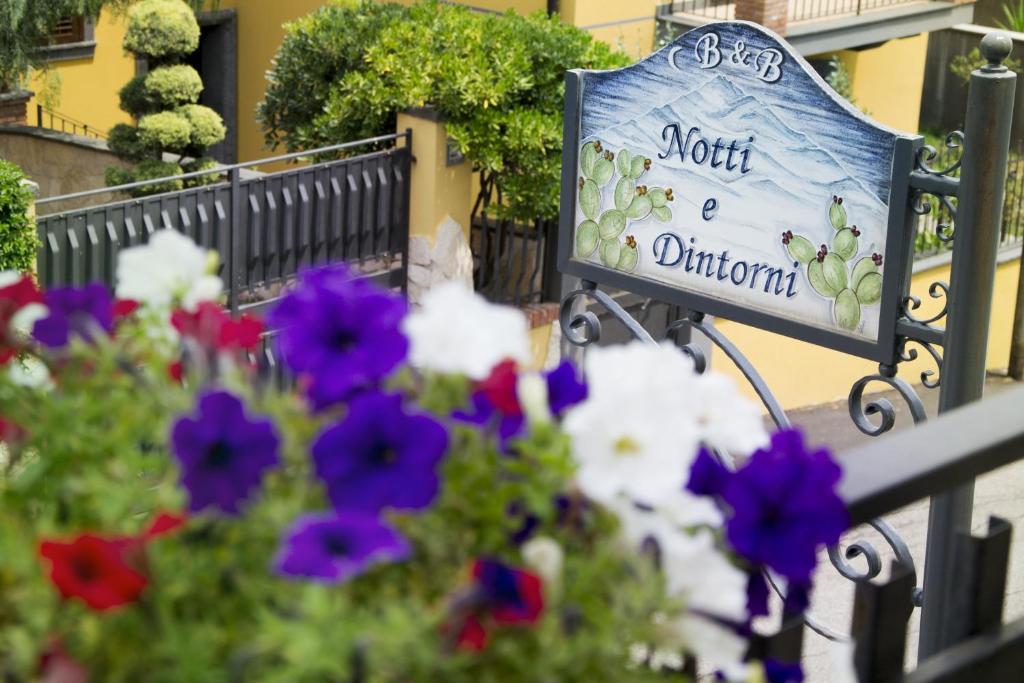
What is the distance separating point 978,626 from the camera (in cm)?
169

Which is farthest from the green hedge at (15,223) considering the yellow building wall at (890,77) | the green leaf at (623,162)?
the yellow building wall at (890,77)

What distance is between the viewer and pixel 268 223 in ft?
35.3

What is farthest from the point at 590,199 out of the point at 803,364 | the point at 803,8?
the point at 803,8

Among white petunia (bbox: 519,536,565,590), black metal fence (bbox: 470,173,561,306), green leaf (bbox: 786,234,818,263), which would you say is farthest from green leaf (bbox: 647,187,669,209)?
black metal fence (bbox: 470,173,561,306)

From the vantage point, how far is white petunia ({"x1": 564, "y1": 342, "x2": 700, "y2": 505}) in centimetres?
123

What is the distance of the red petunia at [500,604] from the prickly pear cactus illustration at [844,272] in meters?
3.72

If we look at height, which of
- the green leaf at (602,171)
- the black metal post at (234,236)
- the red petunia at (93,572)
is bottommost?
the black metal post at (234,236)

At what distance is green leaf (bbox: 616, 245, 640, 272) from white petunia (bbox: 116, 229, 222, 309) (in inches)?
158

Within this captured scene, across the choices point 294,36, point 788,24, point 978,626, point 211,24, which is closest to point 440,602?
point 978,626

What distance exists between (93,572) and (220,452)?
125 millimetres

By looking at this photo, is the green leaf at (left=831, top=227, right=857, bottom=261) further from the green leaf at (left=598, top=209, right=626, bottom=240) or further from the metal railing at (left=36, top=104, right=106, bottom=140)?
the metal railing at (left=36, top=104, right=106, bottom=140)

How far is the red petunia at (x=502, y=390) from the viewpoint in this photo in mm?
1325

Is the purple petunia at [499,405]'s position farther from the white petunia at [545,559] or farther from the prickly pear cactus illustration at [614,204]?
the prickly pear cactus illustration at [614,204]

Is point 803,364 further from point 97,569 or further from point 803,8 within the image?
point 97,569
